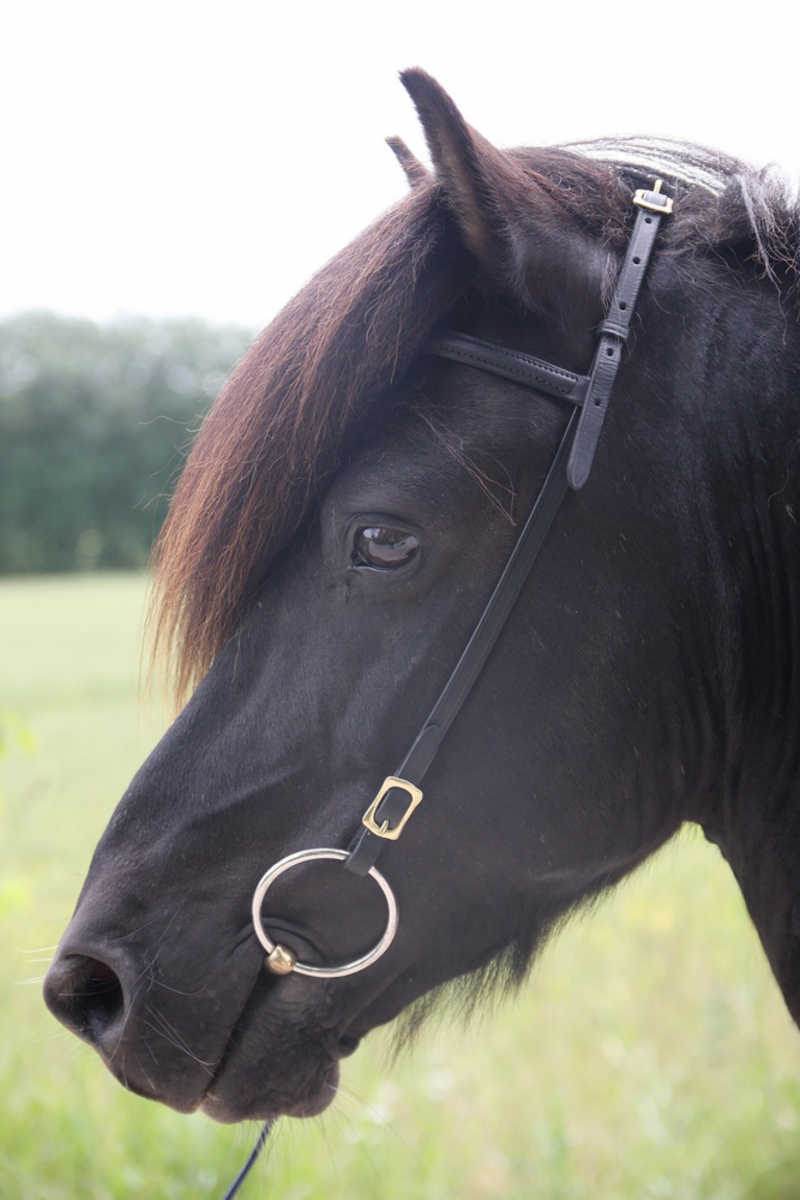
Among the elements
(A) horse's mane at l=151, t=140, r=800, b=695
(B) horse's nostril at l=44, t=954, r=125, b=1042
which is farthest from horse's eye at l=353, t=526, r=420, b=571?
(B) horse's nostril at l=44, t=954, r=125, b=1042

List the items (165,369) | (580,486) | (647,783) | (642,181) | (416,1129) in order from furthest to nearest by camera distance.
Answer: (165,369) → (416,1129) → (642,181) → (647,783) → (580,486)

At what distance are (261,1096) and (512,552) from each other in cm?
92

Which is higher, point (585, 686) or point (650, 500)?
point (650, 500)

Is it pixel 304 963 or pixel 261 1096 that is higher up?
pixel 304 963

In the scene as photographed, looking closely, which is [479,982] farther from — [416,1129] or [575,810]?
[416,1129]

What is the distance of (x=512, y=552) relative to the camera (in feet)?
4.58

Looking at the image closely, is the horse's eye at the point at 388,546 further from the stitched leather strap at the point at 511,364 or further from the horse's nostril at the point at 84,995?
the horse's nostril at the point at 84,995

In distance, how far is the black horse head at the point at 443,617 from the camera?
55.0 inches

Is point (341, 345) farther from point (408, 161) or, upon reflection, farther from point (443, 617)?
point (408, 161)

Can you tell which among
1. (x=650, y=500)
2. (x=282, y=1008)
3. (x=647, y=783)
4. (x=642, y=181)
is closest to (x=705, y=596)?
(x=650, y=500)

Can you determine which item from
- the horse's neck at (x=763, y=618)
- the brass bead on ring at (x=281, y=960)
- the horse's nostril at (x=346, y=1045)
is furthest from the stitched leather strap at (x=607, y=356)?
the horse's nostril at (x=346, y=1045)

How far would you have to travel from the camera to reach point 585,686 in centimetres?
140

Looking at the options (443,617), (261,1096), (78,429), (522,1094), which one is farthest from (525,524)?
(78,429)

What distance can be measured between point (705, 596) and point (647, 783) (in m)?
0.30
